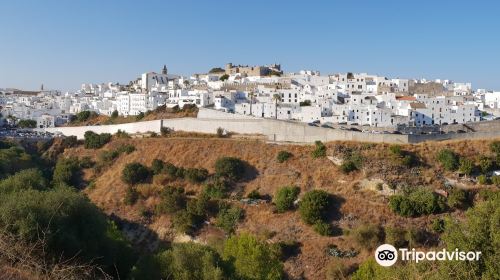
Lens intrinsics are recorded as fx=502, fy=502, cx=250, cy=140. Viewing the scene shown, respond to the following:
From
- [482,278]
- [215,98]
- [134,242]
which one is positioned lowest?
[134,242]

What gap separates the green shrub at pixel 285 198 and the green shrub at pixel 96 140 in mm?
15945

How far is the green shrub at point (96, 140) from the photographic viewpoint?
112 ft

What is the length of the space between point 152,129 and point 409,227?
20754 millimetres

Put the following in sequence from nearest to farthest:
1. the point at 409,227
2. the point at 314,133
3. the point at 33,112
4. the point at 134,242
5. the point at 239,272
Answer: the point at 239,272
the point at 409,227
the point at 134,242
the point at 314,133
the point at 33,112

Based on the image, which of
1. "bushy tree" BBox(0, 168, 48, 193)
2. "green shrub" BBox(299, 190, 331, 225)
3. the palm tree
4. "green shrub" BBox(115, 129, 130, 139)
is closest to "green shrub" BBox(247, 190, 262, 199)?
"green shrub" BBox(299, 190, 331, 225)

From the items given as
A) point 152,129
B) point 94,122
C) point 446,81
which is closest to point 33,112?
point 94,122

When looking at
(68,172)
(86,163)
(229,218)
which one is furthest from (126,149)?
(229,218)

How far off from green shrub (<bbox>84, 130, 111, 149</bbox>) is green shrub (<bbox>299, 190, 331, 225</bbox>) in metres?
17.6

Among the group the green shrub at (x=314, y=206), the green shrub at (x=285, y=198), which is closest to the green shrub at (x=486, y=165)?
the green shrub at (x=314, y=206)

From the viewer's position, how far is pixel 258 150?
1088 inches

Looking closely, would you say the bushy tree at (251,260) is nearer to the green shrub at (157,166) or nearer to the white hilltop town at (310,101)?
the green shrub at (157,166)

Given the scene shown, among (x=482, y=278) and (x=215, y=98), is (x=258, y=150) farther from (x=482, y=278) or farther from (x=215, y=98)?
(x=482, y=278)

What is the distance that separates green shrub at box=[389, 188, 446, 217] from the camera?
20.1 metres

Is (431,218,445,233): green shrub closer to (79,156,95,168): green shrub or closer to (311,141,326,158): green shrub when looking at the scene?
(311,141,326,158): green shrub
